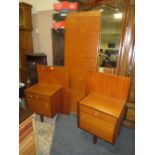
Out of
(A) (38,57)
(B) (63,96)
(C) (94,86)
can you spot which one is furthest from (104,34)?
(A) (38,57)

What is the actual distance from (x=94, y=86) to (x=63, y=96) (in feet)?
2.06

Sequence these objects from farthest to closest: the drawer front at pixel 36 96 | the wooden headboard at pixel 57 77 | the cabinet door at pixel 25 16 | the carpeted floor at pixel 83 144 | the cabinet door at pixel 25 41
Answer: the cabinet door at pixel 25 41, the cabinet door at pixel 25 16, the wooden headboard at pixel 57 77, the drawer front at pixel 36 96, the carpeted floor at pixel 83 144

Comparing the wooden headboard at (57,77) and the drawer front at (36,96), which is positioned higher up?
the wooden headboard at (57,77)

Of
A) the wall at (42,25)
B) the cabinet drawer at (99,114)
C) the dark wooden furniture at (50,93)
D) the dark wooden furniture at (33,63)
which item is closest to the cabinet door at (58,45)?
the dark wooden furniture at (50,93)

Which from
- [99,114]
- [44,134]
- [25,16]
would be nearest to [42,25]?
[25,16]

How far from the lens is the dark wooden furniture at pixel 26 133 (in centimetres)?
106

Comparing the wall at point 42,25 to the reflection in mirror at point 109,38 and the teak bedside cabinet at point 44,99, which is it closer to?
the teak bedside cabinet at point 44,99

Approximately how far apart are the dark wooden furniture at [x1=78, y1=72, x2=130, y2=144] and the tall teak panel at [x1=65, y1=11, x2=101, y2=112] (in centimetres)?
24

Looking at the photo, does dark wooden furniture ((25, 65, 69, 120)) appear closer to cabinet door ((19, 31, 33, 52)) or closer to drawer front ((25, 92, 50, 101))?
drawer front ((25, 92, 50, 101))

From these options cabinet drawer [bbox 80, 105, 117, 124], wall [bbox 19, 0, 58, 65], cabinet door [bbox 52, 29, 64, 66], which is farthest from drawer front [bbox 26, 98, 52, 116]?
wall [bbox 19, 0, 58, 65]

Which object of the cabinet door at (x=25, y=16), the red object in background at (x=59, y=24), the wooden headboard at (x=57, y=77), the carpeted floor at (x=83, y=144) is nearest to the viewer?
the carpeted floor at (x=83, y=144)

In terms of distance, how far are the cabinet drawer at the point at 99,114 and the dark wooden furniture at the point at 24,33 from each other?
2033 mm

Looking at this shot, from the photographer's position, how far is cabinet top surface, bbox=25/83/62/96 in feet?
6.87
